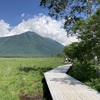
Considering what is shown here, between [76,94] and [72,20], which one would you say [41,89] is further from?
[72,20]

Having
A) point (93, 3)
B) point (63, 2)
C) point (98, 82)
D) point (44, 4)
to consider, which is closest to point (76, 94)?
point (98, 82)

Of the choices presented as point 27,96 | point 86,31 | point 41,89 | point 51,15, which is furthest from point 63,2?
point 27,96

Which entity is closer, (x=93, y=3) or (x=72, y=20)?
(x=93, y=3)

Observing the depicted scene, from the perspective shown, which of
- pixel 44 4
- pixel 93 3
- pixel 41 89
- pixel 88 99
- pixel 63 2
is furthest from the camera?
pixel 44 4

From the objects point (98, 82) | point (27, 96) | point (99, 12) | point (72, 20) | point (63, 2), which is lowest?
point (27, 96)

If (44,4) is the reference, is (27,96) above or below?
below

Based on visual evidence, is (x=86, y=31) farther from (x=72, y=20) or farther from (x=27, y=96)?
(x=72, y=20)

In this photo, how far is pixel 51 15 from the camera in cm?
1902

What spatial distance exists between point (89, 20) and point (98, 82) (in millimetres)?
3753

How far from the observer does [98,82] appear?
10484 mm

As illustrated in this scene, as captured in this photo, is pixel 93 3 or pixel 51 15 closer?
pixel 93 3

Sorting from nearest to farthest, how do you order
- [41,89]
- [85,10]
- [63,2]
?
[41,89], [85,10], [63,2]

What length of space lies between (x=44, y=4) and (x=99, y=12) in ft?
34.1

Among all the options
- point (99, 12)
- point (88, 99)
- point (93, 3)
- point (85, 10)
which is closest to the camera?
point (88, 99)
